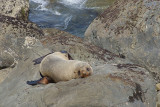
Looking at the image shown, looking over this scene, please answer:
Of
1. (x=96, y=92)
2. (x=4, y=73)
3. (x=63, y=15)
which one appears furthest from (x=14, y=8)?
(x=96, y=92)

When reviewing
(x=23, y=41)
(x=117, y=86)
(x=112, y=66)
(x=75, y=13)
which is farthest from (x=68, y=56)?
(x=75, y=13)

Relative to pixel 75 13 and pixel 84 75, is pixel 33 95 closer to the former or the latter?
pixel 84 75

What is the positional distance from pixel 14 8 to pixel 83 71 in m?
7.77

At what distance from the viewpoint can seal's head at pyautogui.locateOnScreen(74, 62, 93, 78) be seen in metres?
4.15

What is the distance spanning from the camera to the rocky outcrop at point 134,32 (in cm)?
567

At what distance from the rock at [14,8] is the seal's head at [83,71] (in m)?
7.03

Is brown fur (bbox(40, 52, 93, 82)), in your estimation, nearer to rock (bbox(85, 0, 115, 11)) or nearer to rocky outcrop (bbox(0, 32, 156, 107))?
rocky outcrop (bbox(0, 32, 156, 107))

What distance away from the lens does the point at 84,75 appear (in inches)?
163

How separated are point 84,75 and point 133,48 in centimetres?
208

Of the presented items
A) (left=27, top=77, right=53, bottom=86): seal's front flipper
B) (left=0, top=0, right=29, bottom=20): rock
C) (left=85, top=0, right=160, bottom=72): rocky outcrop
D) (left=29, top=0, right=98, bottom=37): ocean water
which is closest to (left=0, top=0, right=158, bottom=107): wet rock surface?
(left=27, top=77, right=53, bottom=86): seal's front flipper

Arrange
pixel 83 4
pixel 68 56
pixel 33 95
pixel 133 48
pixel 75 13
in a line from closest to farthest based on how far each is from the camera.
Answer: pixel 33 95 → pixel 68 56 → pixel 133 48 → pixel 75 13 → pixel 83 4

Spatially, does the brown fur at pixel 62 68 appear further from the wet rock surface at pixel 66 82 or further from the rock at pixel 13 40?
the rock at pixel 13 40

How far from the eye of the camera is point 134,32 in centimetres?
580

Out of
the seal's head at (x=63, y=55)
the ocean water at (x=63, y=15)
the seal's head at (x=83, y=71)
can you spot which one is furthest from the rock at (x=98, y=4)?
the seal's head at (x=83, y=71)
